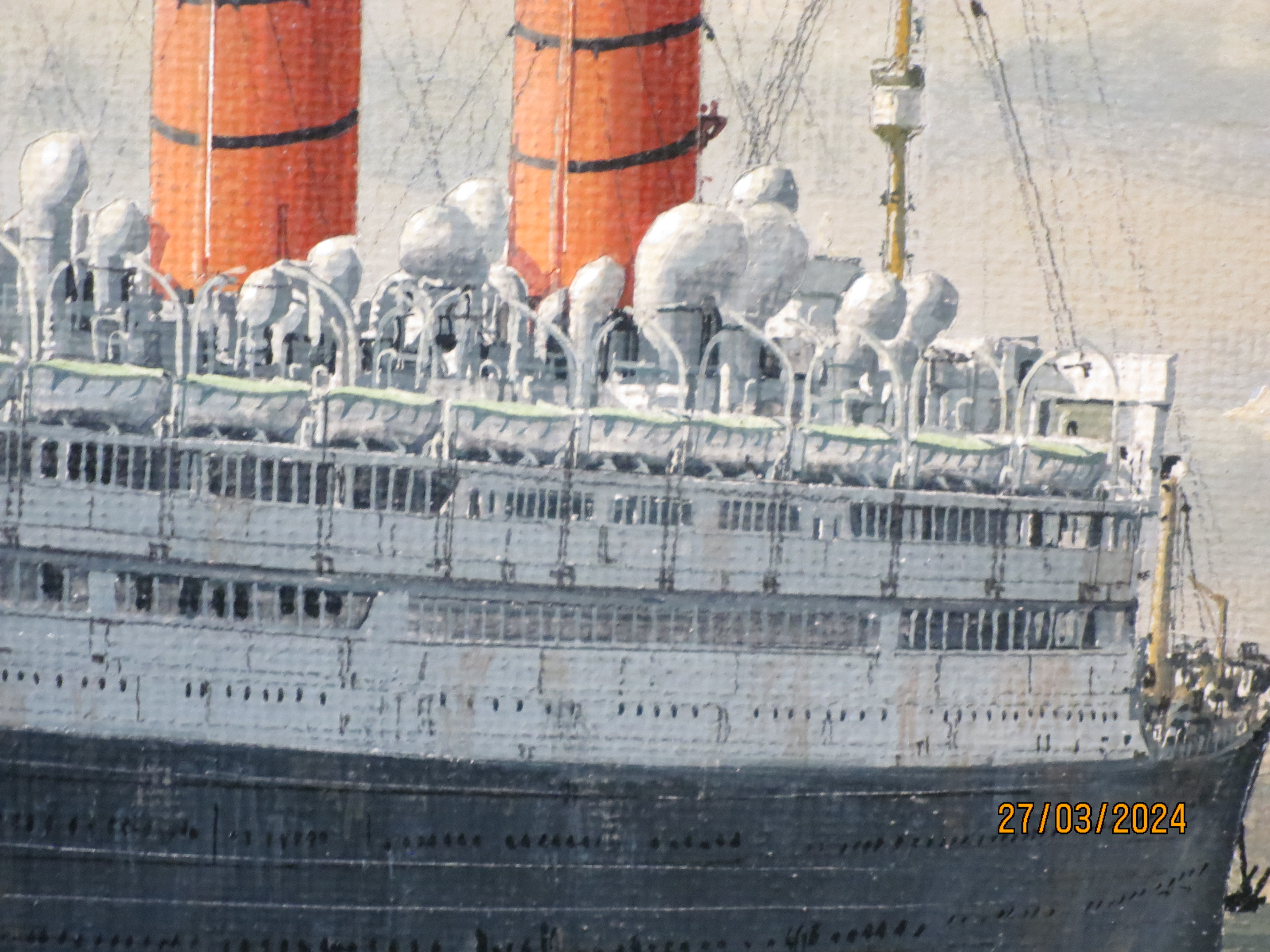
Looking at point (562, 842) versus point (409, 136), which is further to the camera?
point (409, 136)

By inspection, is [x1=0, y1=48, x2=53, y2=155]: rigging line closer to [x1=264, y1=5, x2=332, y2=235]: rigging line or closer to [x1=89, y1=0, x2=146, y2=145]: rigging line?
[x1=89, y1=0, x2=146, y2=145]: rigging line

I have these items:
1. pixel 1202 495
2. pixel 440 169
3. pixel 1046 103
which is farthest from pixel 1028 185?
pixel 440 169

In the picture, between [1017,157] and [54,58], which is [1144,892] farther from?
[54,58]

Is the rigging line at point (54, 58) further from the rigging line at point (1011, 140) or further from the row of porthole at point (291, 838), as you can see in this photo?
the rigging line at point (1011, 140)

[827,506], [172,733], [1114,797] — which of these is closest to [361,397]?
[172,733]

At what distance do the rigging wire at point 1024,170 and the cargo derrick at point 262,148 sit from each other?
3.63 m

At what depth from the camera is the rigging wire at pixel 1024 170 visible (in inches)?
443

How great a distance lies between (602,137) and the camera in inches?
508

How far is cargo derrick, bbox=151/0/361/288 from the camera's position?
38.7ft

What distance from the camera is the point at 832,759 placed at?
35.2ft

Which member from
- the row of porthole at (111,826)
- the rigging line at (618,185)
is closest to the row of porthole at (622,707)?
the row of porthole at (111,826)

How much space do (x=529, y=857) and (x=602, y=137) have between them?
4922mm

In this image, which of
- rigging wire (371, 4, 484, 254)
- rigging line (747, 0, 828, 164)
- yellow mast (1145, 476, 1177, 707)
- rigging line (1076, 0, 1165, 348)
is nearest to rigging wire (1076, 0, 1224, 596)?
rigging line (1076, 0, 1165, 348)
